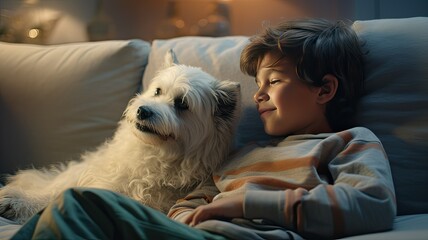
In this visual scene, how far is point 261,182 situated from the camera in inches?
50.4

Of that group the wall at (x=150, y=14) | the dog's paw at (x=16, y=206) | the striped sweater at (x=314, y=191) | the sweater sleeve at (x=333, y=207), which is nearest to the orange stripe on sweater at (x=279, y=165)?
the striped sweater at (x=314, y=191)

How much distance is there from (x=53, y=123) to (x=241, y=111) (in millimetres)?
779

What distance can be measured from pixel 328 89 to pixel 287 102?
13 centimetres

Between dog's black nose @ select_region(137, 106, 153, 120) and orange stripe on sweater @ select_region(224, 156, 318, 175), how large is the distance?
266 millimetres

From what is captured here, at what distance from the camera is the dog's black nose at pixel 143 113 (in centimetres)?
140

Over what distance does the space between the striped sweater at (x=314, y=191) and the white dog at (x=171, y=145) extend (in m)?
0.13

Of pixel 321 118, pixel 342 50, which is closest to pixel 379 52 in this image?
pixel 342 50

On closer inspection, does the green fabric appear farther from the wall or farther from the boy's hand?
the wall

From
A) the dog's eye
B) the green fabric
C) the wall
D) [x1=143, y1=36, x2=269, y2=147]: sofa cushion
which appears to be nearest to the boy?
the green fabric

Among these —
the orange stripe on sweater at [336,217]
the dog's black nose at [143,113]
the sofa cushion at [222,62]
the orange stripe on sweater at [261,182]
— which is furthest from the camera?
the sofa cushion at [222,62]

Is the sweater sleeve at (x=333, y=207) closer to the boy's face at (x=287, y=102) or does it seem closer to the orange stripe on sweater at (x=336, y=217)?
the orange stripe on sweater at (x=336, y=217)

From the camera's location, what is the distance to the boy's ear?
145 cm

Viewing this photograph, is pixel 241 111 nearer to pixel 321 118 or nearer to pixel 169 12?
pixel 321 118

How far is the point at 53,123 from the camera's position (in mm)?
1933
